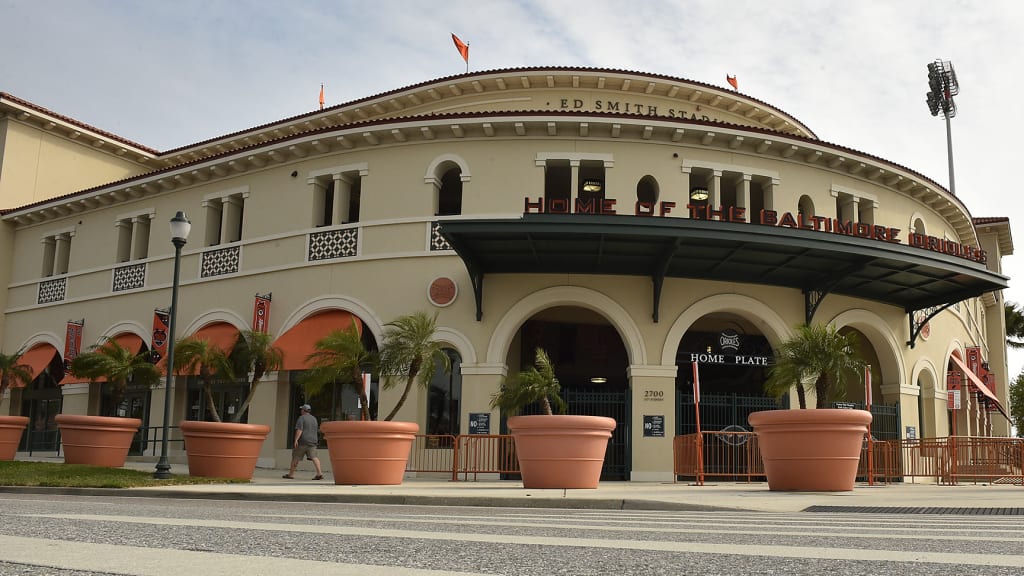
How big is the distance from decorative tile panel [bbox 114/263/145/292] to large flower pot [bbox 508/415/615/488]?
704 inches

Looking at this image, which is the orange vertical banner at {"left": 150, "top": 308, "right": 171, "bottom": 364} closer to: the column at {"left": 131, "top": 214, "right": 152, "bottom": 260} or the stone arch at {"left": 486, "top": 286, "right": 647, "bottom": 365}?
the column at {"left": 131, "top": 214, "right": 152, "bottom": 260}

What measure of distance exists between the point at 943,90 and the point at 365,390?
48.1m

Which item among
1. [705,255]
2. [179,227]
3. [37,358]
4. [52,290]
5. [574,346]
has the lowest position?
[37,358]

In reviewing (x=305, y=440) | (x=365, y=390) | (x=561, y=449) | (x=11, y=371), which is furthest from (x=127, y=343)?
(x=561, y=449)

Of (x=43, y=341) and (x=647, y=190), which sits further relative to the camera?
(x=43, y=341)

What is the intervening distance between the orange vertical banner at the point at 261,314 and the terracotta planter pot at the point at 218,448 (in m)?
6.92

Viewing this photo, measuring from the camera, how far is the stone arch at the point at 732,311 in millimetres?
22156

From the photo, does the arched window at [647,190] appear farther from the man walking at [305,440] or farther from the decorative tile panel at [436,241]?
the man walking at [305,440]

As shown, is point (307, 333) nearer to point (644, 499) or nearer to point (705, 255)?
point (705, 255)

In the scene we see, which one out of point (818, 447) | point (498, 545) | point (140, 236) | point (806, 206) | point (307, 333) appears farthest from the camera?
point (140, 236)

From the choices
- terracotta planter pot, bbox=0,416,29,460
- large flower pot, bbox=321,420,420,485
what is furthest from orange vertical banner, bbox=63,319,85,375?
large flower pot, bbox=321,420,420,485

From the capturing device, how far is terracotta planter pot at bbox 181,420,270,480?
17.4m

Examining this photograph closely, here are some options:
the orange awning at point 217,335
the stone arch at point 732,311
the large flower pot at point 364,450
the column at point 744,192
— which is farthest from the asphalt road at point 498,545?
the orange awning at point 217,335

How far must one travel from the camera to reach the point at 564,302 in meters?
22.4
